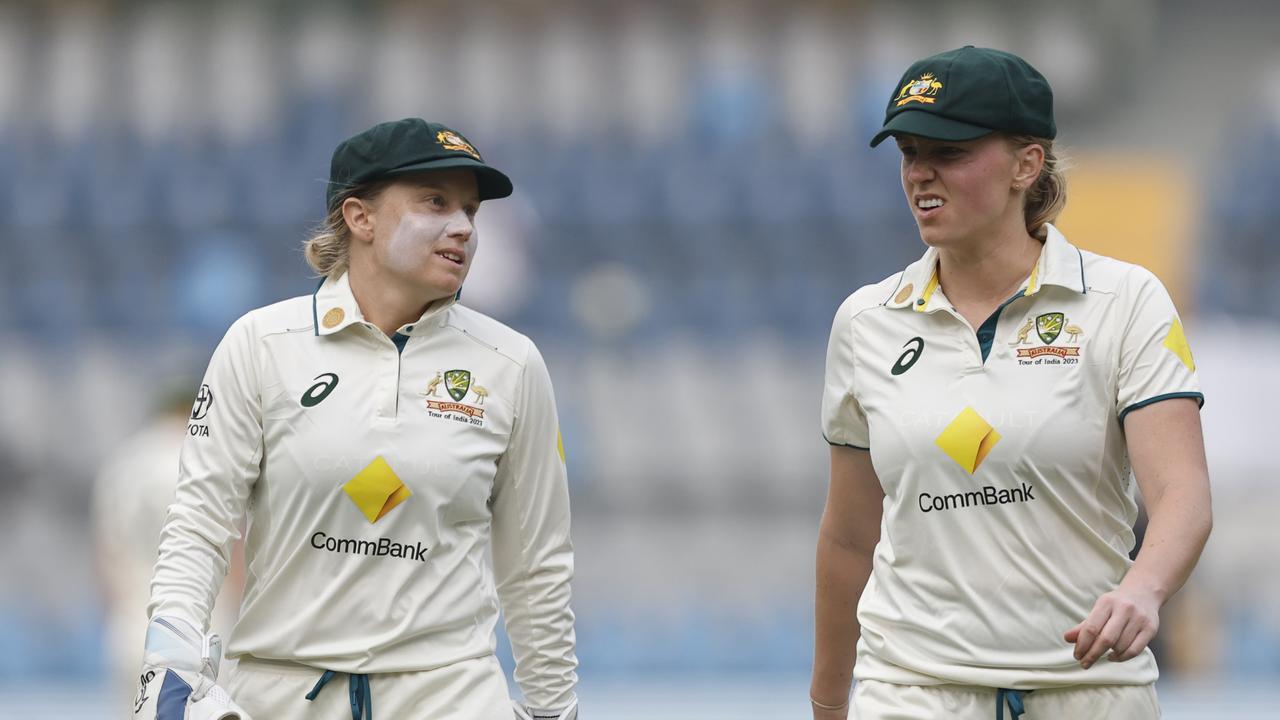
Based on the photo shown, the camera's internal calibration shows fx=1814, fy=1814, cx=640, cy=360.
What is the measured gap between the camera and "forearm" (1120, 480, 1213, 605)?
3.14 meters

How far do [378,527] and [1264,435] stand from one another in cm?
913

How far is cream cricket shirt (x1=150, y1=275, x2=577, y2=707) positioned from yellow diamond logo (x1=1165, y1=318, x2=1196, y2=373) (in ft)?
4.35

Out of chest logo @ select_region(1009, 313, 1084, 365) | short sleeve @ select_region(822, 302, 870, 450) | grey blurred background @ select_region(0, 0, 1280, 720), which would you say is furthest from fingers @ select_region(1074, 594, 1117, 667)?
grey blurred background @ select_region(0, 0, 1280, 720)

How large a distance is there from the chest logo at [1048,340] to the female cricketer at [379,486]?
1.04 meters

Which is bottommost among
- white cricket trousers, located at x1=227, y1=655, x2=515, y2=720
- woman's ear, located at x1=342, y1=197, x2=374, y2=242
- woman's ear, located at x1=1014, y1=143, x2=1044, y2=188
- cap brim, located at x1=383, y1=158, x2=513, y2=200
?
white cricket trousers, located at x1=227, y1=655, x2=515, y2=720

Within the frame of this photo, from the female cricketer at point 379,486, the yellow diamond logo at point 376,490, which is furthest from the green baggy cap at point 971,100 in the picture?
the yellow diamond logo at point 376,490

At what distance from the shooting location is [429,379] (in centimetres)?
376

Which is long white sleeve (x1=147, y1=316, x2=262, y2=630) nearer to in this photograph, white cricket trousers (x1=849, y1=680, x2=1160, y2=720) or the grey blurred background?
white cricket trousers (x1=849, y1=680, x2=1160, y2=720)

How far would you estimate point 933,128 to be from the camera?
3.50m

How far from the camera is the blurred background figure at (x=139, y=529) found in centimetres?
654

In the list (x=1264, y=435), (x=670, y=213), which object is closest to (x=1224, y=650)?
(x=1264, y=435)

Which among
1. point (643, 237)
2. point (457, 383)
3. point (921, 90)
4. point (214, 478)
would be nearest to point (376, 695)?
point (214, 478)

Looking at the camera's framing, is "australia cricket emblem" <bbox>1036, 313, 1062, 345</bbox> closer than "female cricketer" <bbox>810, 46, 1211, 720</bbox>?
No

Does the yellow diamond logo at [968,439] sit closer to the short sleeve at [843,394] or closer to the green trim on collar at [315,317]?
the short sleeve at [843,394]
